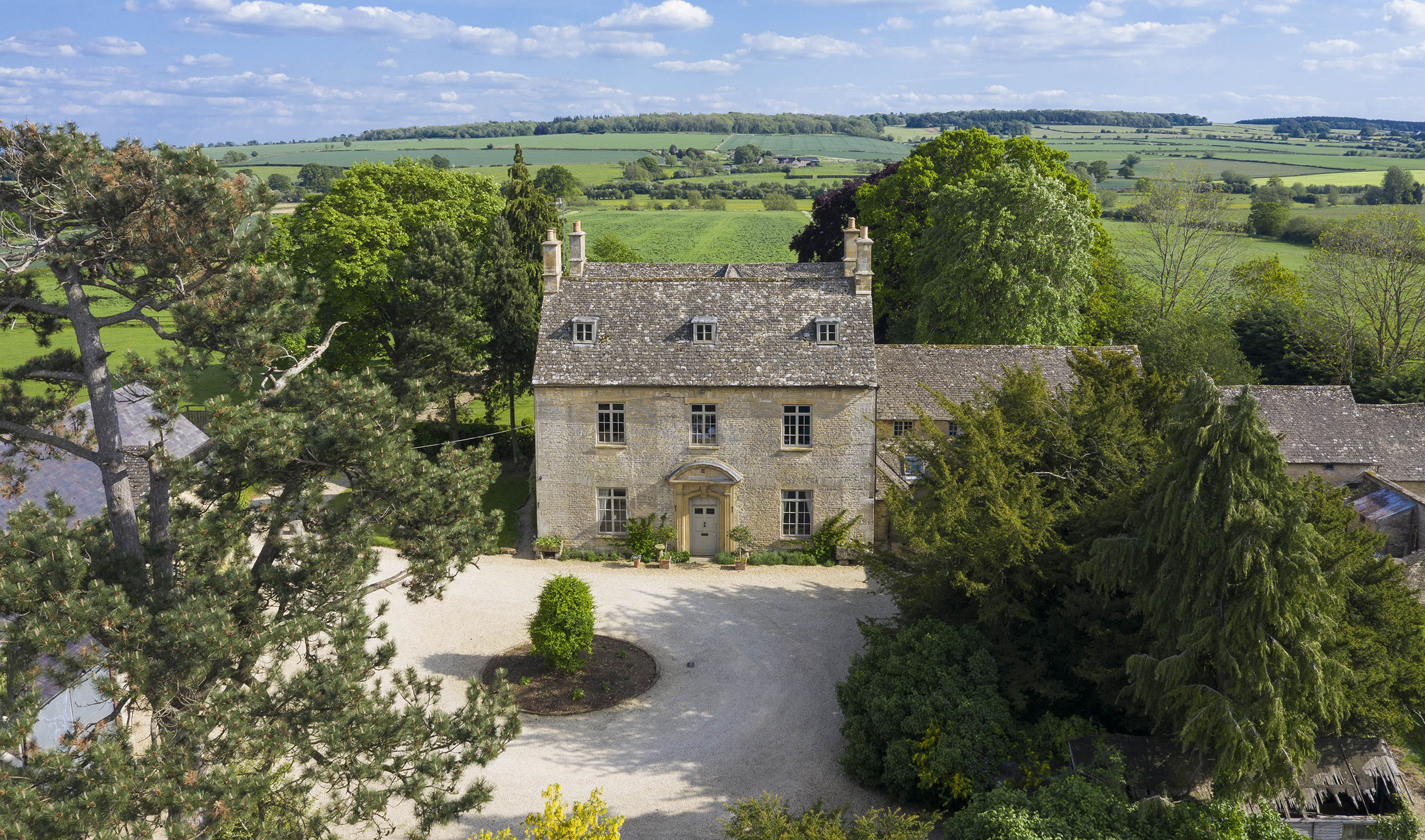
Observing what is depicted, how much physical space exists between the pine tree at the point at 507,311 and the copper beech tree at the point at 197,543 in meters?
24.6

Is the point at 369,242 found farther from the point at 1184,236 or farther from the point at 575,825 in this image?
the point at 1184,236

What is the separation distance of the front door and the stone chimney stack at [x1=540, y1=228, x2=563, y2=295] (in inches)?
363

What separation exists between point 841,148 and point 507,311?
152 m

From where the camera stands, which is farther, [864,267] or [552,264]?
[552,264]

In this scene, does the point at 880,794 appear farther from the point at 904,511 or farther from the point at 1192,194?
the point at 1192,194

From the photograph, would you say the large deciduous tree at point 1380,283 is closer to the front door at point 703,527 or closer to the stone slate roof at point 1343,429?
the stone slate roof at point 1343,429

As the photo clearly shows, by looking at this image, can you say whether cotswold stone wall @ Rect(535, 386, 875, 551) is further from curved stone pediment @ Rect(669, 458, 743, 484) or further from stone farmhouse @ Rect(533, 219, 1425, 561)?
curved stone pediment @ Rect(669, 458, 743, 484)

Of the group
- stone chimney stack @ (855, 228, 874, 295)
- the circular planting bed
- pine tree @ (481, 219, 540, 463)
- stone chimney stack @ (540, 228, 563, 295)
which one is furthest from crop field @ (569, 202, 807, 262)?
the circular planting bed

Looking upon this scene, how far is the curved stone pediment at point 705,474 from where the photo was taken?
3378 centimetres

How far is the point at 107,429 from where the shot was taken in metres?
14.9

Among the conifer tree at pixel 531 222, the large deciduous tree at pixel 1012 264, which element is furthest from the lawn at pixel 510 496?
the large deciduous tree at pixel 1012 264

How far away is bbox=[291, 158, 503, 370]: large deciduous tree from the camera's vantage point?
136 ft

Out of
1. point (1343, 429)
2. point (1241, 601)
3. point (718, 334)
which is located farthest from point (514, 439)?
point (1241, 601)

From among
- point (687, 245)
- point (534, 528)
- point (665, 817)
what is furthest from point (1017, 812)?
point (687, 245)
